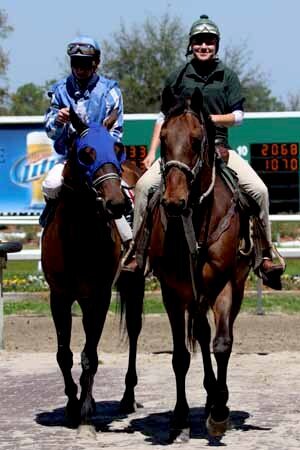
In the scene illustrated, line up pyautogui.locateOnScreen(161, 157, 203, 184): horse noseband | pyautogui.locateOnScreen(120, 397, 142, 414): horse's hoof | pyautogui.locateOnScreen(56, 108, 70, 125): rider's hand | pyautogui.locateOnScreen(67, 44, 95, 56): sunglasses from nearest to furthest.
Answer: pyautogui.locateOnScreen(161, 157, 203, 184): horse noseband → pyautogui.locateOnScreen(56, 108, 70, 125): rider's hand → pyautogui.locateOnScreen(67, 44, 95, 56): sunglasses → pyautogui.locateOnScreen(120, 397, 142, 414): horse's hoof

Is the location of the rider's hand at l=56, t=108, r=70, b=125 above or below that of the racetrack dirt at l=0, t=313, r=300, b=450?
above

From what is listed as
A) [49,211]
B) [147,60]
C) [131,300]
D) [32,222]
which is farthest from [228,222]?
[147,60]

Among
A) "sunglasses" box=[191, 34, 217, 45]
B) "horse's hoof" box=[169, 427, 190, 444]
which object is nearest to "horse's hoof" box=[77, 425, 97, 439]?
"horse's hoof" box=[169, 427, 190, 444]

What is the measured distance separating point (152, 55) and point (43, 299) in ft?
108

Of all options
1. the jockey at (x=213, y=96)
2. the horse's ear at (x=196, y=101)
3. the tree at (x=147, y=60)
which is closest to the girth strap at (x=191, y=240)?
the horse's ear at (x=196, y=101)

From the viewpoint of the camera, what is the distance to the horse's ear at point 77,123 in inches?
359

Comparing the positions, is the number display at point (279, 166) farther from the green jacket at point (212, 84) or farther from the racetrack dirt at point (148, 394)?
the green jacket at point (212, 84)

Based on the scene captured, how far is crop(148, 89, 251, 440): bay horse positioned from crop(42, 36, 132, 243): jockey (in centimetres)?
84

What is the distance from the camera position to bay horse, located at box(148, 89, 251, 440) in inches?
335

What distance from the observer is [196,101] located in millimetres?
8727

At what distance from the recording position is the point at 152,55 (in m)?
52.2

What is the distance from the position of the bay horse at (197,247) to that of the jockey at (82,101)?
2.76ft

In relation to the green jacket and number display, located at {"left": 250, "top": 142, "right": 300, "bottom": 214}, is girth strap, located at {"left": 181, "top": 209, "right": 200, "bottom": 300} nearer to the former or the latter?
the green jacket

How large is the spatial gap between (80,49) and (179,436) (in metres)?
3.05
